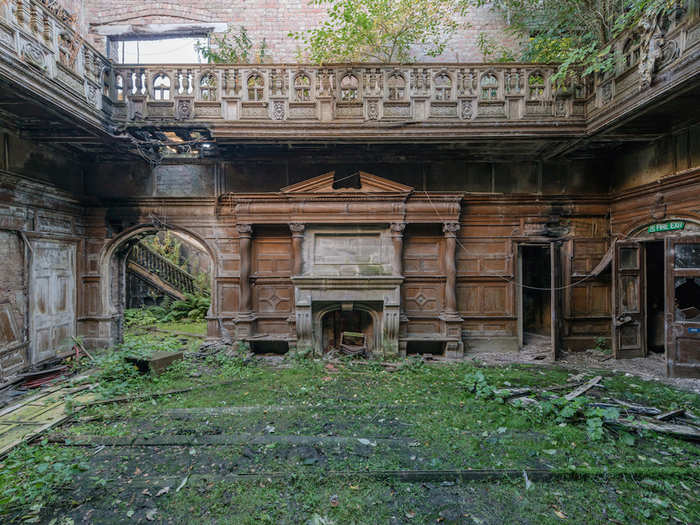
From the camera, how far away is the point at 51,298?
22.0 feet

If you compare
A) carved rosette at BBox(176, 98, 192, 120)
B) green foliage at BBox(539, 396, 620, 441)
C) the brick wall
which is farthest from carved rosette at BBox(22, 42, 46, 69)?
green foliage at BBox(539, 396, 620, 441)

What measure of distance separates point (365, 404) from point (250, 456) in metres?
1.85

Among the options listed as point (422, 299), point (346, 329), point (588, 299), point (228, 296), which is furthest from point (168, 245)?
point (588, 299)

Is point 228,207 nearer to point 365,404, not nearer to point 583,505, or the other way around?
point 365,404

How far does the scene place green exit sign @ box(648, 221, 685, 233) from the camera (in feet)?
Result: 19.0

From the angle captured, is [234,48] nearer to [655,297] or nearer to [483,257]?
[483,257]

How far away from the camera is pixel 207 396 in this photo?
5152mm

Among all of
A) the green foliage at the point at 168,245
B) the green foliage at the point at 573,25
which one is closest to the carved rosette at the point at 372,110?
the green foliage at the point at 573,25

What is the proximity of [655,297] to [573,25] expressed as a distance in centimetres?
690

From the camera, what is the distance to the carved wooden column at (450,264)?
7117 millimetres

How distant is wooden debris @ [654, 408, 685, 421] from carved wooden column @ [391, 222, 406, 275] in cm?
458

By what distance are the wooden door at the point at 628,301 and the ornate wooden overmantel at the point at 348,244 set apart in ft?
11.1

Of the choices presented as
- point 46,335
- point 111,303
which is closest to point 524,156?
point 111,303

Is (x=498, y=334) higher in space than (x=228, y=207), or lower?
lower
